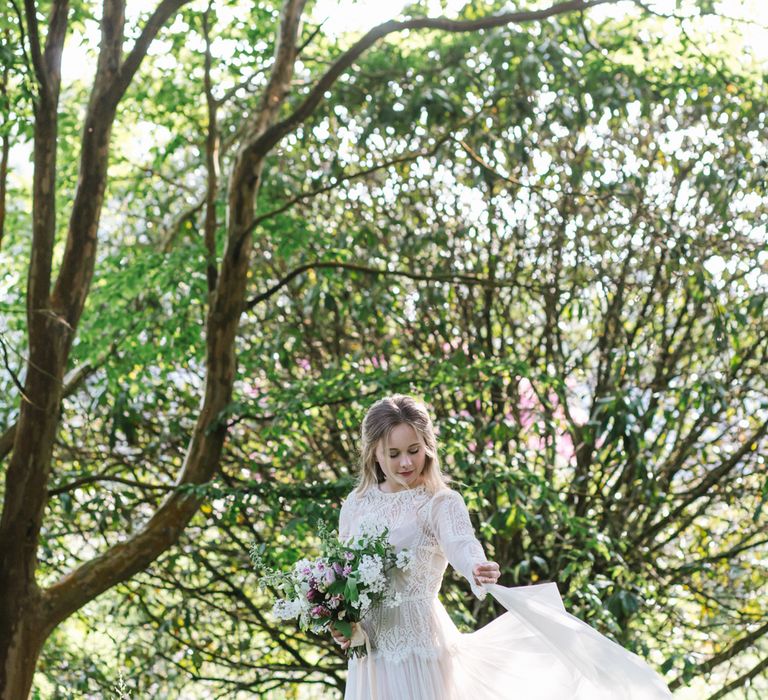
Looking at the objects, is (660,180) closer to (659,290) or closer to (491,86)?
(659,290)

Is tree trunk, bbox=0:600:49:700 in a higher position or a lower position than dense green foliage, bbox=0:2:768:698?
lower

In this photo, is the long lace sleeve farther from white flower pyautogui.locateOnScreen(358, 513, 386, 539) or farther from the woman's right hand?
Result: the woman's right hand

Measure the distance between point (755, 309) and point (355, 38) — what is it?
10.5 ft

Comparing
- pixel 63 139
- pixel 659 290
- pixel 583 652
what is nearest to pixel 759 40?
pixel 659 290

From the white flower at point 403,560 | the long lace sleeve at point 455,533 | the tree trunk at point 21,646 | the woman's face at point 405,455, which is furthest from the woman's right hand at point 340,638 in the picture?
the tree trunk at point 21,646

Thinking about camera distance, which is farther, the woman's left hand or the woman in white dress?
the woman in white dress

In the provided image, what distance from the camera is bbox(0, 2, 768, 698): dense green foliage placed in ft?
20.6

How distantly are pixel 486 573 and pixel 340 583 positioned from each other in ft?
1.44

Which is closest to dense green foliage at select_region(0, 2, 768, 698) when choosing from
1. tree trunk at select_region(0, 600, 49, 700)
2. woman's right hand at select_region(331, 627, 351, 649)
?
tree trunk at select_region(0, 600, 49, 700)

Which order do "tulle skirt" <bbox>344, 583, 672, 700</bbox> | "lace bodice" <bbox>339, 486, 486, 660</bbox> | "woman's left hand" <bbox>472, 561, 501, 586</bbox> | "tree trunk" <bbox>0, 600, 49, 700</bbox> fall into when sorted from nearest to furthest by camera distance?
"woman's left hand" <bbox>472, 561, 501, 586</bbox> < "tulle skirt" <bbox>344, 583, 672, 700</bbox> < "lace bodice" <bbox>339, 486, 486, 660</bbox> < "tree trunk" <bbox>0, 600, 49, 700</bbox>

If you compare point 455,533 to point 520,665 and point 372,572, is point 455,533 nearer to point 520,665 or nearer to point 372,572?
point 372,572

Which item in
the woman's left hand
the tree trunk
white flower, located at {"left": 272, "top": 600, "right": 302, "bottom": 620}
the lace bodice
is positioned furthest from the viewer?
the tree trunk

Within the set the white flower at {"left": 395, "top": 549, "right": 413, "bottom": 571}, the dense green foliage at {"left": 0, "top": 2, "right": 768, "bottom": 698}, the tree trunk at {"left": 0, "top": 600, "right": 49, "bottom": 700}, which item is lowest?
the white flower at {"left": 395, "top": 549, "right": 413, "bottom": 571}

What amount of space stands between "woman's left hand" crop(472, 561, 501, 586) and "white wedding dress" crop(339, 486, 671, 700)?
11 cm
